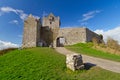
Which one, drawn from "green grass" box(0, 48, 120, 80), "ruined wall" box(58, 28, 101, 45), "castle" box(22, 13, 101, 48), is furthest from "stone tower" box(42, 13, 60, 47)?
"green grass" box(0, 48, 120, 80)

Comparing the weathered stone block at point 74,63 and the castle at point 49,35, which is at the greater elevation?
the castle at point 49,35

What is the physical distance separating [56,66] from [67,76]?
109 inches

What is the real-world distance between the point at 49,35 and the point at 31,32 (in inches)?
244

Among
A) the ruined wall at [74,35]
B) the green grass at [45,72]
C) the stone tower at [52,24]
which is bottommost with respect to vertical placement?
the green grass at [45,72]

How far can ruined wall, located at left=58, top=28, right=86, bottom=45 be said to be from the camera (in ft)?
173

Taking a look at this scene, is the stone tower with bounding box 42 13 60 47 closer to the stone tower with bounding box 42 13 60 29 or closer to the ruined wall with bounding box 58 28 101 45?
the stone tower with bounding box 42 13 60 29

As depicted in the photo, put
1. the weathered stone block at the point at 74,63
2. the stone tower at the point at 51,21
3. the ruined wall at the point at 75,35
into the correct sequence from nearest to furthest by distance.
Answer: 1. the weathered stone block at the point at 74,63
2. the ruined wall at the point at 75,35
3. the stone tower at the point at 51,21

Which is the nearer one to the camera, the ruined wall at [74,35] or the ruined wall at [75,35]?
the ruined wall at [75,35]

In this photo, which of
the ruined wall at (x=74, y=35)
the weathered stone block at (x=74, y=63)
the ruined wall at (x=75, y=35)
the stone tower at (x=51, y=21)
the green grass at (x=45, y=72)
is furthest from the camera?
the stone tower at (x=51, y=21)

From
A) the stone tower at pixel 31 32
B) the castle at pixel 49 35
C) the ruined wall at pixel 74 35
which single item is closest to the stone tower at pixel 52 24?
the castle at pixel 49 35

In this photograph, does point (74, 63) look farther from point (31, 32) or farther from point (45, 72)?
point (31, 32)

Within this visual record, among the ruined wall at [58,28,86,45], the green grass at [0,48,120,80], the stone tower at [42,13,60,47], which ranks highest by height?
the stone tower at [42,13,60,47]

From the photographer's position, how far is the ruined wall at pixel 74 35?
173 ft

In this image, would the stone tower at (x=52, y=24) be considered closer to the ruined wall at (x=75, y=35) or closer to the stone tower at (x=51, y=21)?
the stone tower at (x=51, y=21)
